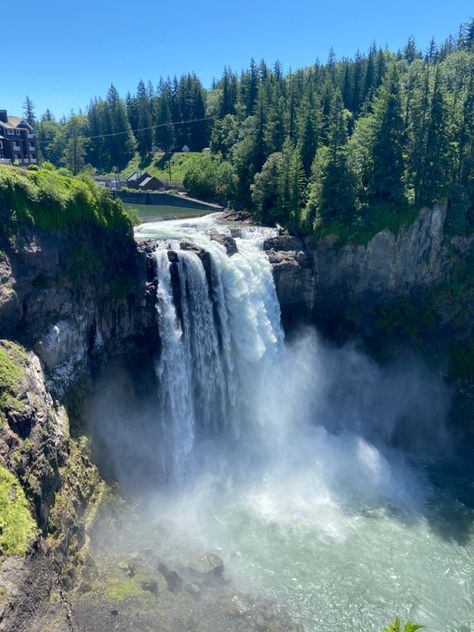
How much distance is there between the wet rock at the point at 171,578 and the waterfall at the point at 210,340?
8.21 meters

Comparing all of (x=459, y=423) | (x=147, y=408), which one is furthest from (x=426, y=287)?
(x=147, y=408)

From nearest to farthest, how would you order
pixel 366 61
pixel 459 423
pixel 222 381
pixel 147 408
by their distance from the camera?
1. pixel 147 408
2. pixel 222 381
3. pixel 459 423
4. pixel 366 61

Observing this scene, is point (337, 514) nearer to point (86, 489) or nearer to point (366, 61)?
point (86, 489)

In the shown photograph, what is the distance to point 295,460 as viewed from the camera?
3634 centimetres

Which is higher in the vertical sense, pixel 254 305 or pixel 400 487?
pixel 254 305

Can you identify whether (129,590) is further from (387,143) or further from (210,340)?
(387,143)

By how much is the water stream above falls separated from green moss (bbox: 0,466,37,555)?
1045 centimetres

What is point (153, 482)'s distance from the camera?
31656mm

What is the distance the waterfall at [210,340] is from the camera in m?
33.4

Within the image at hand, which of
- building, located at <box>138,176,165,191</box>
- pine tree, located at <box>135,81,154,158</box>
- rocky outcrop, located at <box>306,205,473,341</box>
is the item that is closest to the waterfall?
rocky outcrop, located at <box>306,205,473,341</box>

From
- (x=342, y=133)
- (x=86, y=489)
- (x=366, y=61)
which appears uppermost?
(x=366, y=61)

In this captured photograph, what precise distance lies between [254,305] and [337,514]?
1627 centimetres

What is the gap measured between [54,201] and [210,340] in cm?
1440

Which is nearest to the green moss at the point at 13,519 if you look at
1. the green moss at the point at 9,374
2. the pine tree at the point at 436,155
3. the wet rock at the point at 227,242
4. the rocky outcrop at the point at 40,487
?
the rocky outcrop at the point at 40,487
